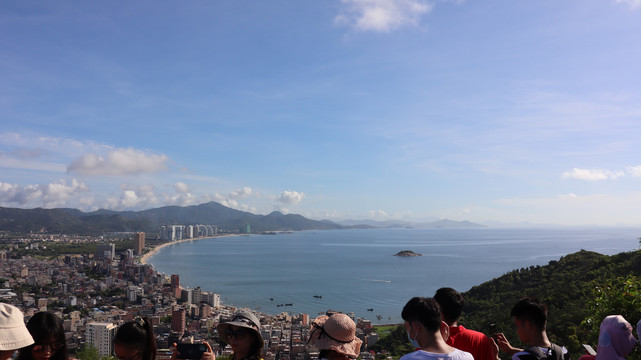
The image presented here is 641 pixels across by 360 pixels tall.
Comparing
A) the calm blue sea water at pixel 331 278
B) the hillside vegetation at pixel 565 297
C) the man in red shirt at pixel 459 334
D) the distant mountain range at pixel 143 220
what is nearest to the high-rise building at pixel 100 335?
the hillside vegetation at pixel 565 297

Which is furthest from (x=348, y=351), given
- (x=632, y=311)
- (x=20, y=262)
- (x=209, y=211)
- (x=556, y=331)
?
(x=209, y=211)

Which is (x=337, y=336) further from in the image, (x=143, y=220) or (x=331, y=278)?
(x=143, y=220)

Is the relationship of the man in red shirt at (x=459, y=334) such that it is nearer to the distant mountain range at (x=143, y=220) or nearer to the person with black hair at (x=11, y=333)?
the person with black hair at (x=11, y=333)

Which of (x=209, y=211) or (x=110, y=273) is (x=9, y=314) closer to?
(x=110, y=273)

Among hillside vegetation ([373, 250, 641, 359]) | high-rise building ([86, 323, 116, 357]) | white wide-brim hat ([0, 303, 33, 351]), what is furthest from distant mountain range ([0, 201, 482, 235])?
white wide-brim hat ([0, 303, 33, 351])

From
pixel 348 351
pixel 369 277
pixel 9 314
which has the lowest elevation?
pixel 369 277
